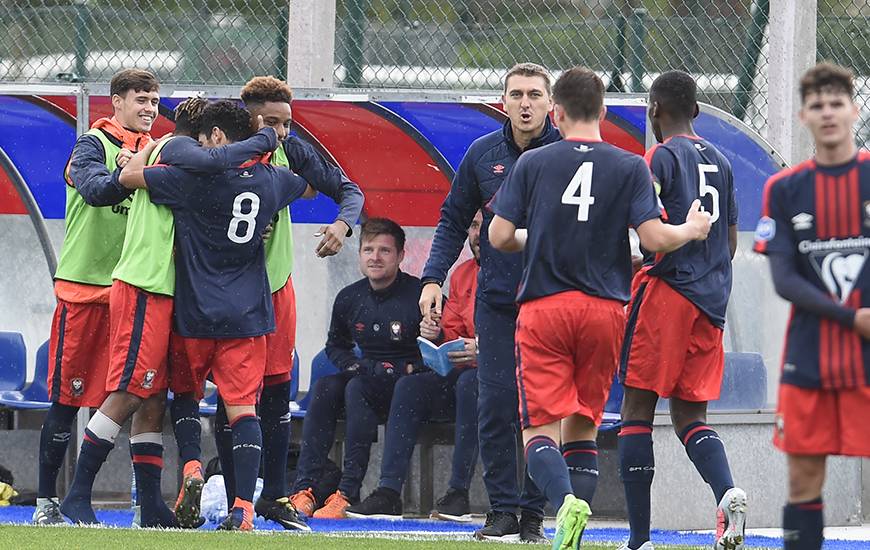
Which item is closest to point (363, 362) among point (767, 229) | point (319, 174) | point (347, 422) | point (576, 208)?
point (347, 422)

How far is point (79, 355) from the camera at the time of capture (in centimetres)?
709

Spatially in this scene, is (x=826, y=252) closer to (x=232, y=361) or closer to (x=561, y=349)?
(x=561, y=349)

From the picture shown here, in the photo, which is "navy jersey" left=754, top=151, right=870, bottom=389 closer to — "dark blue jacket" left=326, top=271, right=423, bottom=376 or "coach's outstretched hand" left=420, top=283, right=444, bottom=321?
"coach's outstretched hand" left=420, top=283, right=444, bottom=321

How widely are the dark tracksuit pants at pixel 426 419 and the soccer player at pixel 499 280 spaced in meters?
1.19

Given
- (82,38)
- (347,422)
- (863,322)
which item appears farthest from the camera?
(82,38)

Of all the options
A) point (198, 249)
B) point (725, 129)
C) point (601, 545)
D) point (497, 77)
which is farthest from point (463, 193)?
point (497, 77)

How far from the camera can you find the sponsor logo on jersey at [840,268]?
4137mm

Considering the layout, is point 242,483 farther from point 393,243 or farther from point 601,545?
point 393,243

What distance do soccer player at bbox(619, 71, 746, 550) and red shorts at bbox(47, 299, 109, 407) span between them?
2.51 meters

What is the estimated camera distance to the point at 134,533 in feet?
20.5

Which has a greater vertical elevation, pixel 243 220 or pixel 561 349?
pixel 243 220

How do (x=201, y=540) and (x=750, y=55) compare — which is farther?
(x=750, y=55)

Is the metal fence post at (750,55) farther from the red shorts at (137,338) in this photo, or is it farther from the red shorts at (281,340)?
the red shorts at (137,338)

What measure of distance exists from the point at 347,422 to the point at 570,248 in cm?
306
